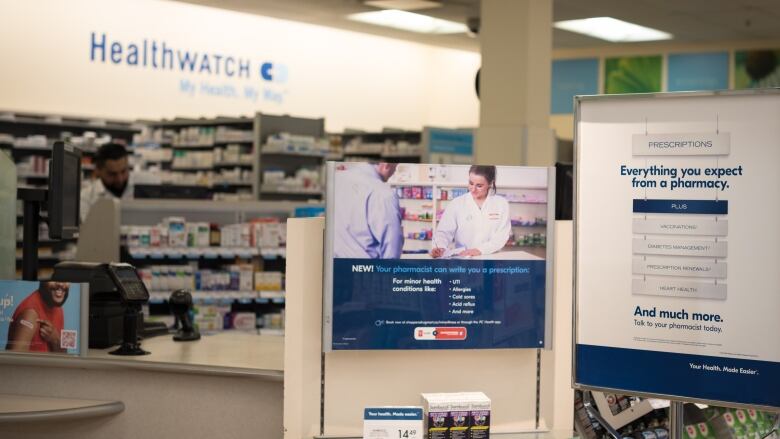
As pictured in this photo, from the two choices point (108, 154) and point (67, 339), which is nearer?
point (67, 339)

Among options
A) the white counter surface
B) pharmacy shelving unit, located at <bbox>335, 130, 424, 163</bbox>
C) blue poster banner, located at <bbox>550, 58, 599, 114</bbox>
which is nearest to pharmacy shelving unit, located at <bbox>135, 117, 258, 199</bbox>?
pharmacy shelving unit, located at <bbox>335, 130, 424, 163</bbox>

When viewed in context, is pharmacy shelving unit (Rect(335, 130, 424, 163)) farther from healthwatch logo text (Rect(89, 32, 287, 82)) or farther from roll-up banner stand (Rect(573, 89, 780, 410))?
roll-up banner stand (Rect(573, 89, 780, 410))

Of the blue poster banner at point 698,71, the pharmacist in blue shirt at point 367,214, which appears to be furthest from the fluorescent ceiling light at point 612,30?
the pharmacist in blue shirt at point 367,214

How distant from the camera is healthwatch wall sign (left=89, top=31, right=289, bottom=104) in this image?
45.3 ft

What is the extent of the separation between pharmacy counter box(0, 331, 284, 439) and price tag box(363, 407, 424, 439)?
1.02 m

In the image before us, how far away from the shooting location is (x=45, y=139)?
39.9 ft

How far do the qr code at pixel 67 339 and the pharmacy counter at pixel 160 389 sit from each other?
1.9 inches

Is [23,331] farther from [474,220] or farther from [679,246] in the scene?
[679,246]

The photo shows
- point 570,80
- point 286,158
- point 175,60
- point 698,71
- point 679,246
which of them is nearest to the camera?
point 679,246

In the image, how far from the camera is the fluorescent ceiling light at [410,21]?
1357 cm

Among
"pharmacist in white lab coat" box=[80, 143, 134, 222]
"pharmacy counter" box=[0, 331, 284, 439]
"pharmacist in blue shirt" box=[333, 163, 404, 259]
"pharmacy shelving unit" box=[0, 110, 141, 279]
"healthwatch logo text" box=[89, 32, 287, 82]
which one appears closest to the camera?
"pharmacist in blue shirt" box=[333, 163, 404, 259]

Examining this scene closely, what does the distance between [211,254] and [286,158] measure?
4.49 m

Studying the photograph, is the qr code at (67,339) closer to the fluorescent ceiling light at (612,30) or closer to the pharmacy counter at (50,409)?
the pharmacy counter at (50,409)

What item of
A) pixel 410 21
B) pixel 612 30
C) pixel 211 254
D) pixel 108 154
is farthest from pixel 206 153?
pixel 612 30
